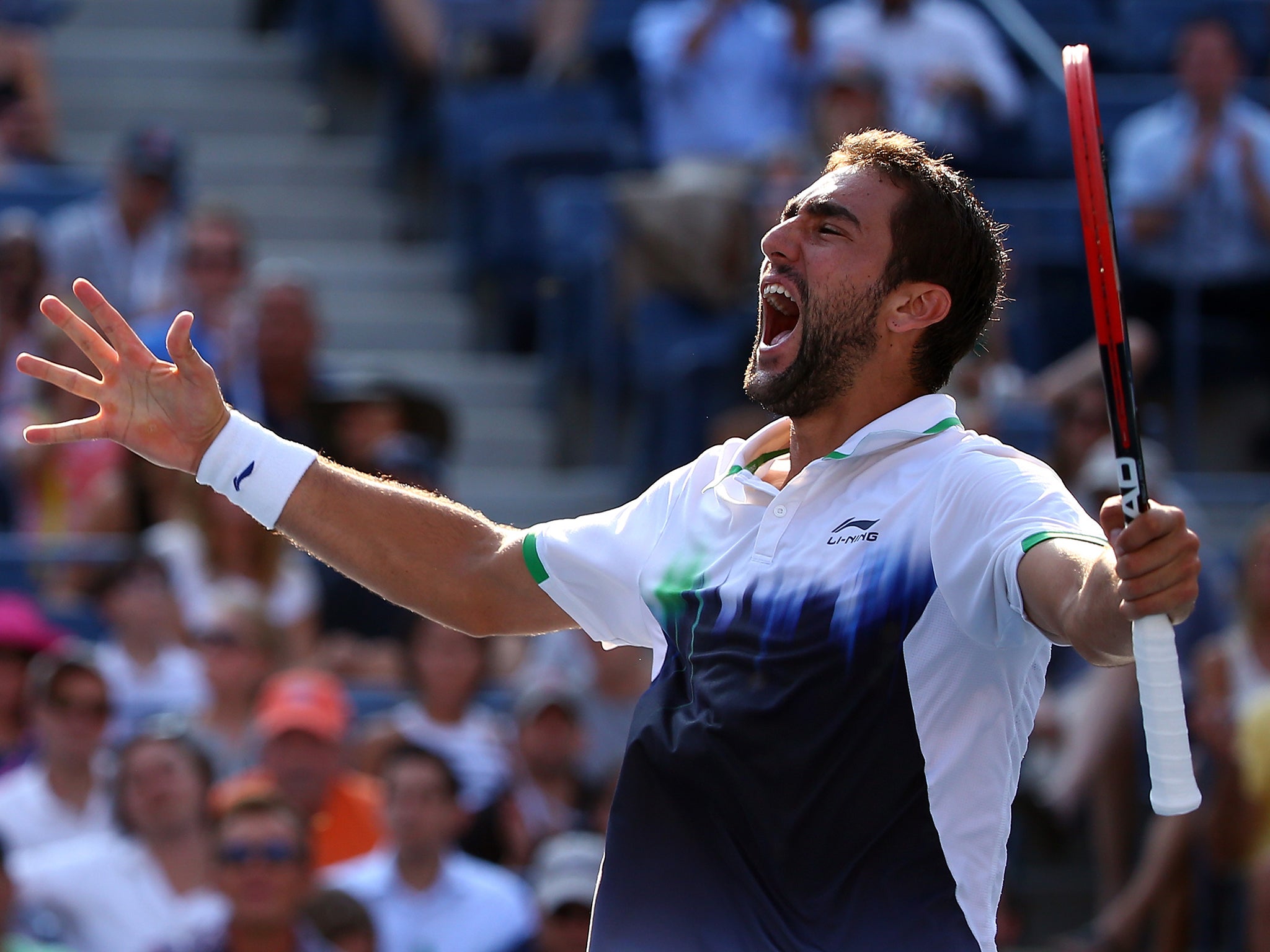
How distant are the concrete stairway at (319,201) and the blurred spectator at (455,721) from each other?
1.79 meters

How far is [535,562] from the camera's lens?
3127 millimetres

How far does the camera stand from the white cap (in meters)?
5.73

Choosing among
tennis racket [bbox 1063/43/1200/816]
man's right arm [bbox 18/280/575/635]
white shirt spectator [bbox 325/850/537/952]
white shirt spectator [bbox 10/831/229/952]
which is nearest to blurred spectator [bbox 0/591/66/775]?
white shirt spectator [bbox 10/831/229/952]

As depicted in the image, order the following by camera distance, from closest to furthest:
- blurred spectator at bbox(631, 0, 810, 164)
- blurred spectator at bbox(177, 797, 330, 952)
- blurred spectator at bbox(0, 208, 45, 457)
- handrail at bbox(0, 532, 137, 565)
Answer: blurred spectator at bbox(177, 797, 330, 952) < handrail at bbox(0, 532, 137, 565) < blurred spectator at bbox(0, 208, 45, 457) < blurred spectator at bbox(631, 0, 810, 164)

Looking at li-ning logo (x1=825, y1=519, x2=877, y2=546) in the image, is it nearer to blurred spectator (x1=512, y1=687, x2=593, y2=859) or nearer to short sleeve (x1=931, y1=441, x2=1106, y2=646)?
short sleeve (x1=931, y1=441, x2=1106, y2=646)

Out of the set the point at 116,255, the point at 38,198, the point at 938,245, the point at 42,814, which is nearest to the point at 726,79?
the point at 116,255

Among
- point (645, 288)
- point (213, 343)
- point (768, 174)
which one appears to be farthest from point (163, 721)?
point (768, 174)

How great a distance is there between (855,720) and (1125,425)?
0.56 metres

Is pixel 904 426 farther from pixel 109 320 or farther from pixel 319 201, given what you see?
pixel 319 201

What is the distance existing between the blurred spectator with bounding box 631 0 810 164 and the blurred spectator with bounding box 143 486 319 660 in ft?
10.9

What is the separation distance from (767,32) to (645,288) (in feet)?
6.13

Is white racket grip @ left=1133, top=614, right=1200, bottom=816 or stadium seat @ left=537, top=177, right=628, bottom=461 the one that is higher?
stadium seat @ left=537, top=177, right=628, bottom=461

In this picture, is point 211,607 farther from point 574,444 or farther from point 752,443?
point 752,443

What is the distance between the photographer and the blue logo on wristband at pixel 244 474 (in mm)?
3094
